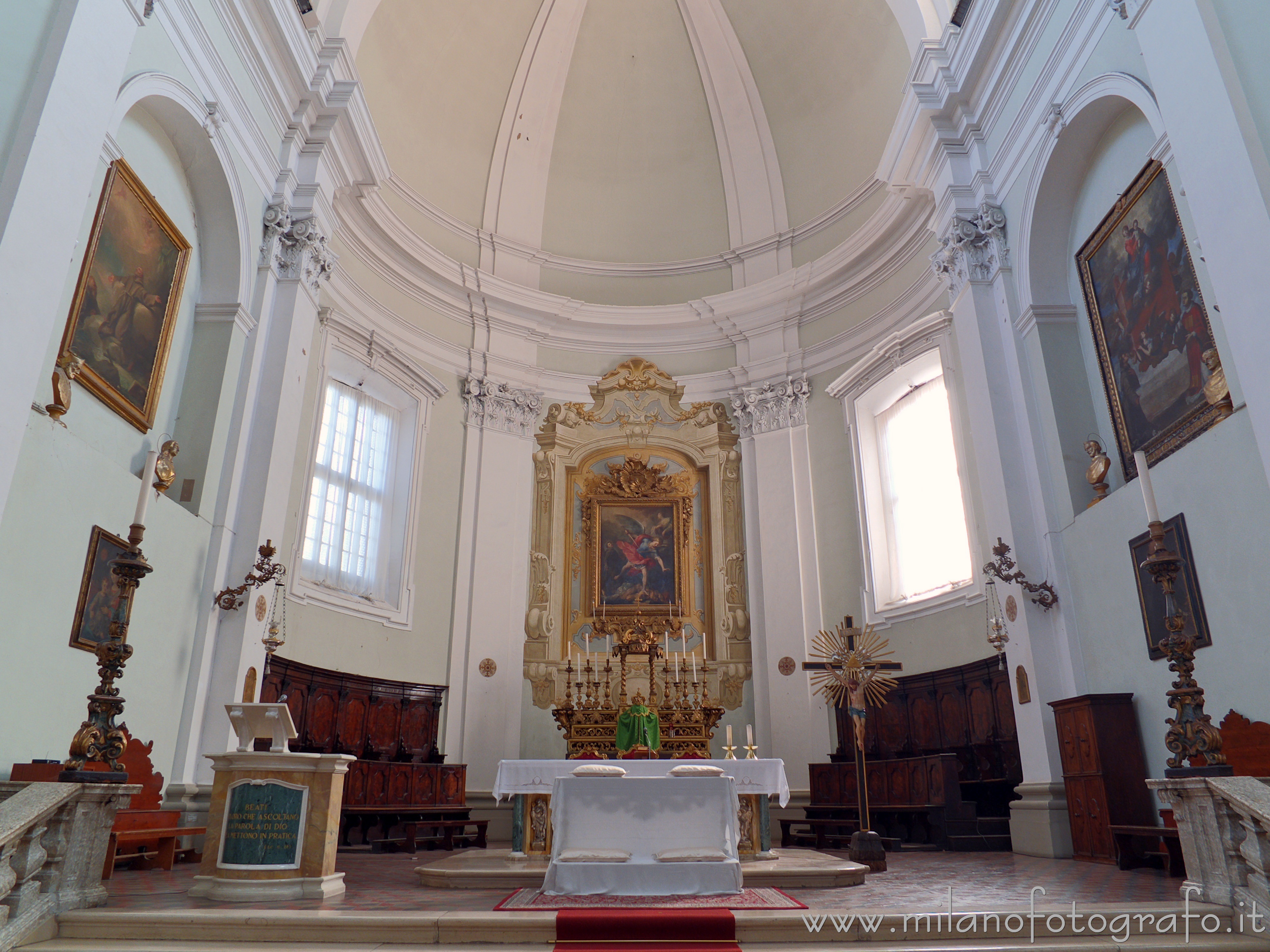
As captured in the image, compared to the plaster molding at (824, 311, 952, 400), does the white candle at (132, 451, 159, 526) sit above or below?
below

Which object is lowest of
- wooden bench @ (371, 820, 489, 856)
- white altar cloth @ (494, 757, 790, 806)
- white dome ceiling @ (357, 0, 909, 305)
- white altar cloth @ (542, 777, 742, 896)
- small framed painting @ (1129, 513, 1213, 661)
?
wooden bench @ (371, 820, 489, 856)

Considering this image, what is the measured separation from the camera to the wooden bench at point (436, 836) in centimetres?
947

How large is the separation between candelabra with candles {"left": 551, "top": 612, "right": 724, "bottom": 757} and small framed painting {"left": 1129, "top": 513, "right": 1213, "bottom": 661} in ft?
16.7

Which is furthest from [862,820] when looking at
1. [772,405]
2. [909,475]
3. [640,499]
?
[772,405]

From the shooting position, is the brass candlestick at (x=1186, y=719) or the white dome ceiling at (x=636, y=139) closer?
the brass candlestick at (x=1186, y=719)

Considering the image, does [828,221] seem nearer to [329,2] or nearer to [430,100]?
[430,100]

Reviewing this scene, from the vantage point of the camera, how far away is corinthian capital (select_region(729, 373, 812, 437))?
43.1 ft

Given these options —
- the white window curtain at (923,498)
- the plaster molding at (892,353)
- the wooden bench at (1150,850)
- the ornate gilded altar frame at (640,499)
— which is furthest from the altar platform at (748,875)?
the plaster molding at (892,353)

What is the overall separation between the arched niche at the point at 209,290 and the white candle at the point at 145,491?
10.7ft

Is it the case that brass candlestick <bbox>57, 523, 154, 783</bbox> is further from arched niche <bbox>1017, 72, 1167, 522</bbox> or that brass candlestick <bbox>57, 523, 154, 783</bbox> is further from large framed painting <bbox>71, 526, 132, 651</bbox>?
arched niche <bbox>1017, 72, 1167, 522</bbox>

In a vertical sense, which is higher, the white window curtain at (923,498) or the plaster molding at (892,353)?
the plaster molding at (892,353)

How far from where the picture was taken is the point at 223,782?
5.34 meters

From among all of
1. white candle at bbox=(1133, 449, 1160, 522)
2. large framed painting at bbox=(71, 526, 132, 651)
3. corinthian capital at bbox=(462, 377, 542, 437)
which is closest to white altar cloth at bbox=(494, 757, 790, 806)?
large framed painting at bbox=(71, 526, 132, 651)

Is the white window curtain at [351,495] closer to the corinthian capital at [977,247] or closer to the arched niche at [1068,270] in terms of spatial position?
the corinthian capital at [977,247]
